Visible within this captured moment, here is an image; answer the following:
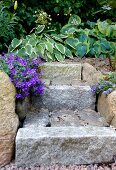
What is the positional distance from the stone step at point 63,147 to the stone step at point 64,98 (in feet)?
2.23

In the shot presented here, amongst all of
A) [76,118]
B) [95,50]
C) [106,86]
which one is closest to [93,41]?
[95,50]

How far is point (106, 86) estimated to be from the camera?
8.70ft

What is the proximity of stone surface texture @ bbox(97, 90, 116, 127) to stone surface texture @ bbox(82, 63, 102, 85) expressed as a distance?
1.28ft

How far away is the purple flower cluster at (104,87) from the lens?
2559mm

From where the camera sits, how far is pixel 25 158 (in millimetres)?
2045

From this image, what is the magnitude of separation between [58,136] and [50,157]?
183mm

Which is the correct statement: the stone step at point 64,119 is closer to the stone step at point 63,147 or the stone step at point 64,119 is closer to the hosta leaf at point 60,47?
the stone step at point 63,147

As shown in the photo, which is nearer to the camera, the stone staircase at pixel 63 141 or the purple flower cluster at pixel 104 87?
the stone staircase at pixel 63 141

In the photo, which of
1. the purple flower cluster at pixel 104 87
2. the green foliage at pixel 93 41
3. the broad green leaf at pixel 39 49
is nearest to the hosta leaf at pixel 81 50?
the green foliage at pixel 93 41

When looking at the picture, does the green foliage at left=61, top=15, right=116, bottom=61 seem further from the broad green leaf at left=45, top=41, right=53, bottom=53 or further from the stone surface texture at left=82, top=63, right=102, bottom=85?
the stone surface texture at left=82, top=63, right=102, bottom=85

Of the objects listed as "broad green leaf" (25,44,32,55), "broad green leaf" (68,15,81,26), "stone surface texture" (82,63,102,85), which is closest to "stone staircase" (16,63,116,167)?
"stone surface texture" (82,63,102,85)

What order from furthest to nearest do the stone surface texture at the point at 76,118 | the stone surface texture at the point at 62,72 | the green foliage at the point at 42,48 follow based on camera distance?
the green foliage at the point at 42,48, the stone surface texture at the point at 62,72, the stone surface texture at the point at 76,118

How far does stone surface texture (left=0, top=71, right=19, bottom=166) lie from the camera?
2.07 m

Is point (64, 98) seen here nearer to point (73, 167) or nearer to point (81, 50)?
point (73, 167)
